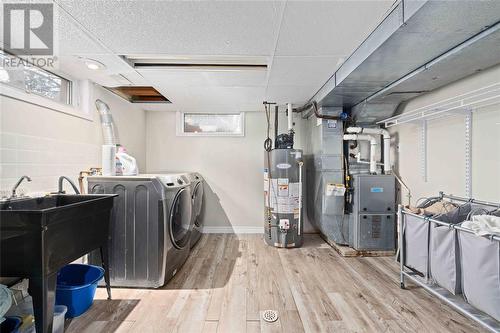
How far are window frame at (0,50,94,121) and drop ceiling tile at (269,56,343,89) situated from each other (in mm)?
1943

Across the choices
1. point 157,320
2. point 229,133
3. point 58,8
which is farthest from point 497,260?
point 229,133

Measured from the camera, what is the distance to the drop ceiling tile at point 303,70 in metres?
1.97

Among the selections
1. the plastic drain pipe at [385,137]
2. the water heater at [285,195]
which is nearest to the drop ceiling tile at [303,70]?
the plastic drain pipe at [385,137]

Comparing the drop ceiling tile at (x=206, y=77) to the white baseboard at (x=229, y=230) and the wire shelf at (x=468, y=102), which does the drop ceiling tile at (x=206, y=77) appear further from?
the white baseboard at (x=229, y=230)

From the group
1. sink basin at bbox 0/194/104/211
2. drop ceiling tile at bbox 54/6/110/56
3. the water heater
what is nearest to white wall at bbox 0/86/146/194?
sink basin at bbox 0/194/104/211

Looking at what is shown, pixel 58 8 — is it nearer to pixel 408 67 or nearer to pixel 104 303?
pixel 104 303

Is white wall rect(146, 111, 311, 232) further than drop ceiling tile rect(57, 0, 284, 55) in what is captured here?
Yes

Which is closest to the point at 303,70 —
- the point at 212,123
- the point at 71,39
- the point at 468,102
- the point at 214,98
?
the point at 214,98

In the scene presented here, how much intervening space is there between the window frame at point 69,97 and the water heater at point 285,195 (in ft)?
7.25

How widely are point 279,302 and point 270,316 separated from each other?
20 cm

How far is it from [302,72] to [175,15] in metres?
1.30

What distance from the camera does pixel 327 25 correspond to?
148cm

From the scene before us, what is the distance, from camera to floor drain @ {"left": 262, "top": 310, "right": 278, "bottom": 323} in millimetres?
1627

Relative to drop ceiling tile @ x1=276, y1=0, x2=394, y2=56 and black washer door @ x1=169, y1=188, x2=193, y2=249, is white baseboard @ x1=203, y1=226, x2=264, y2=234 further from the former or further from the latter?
drop ceiling tile @ x1=276, y1=0, x2=394, y2=56
